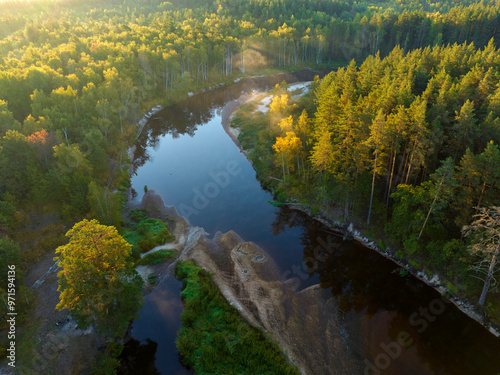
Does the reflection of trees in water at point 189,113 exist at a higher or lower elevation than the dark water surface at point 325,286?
higher

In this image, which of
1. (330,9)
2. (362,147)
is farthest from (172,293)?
(330,9)

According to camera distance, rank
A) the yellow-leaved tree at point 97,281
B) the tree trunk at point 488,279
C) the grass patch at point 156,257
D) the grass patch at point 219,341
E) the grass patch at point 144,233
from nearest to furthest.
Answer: the yellow-leaved tree at point 97,281 → the grass patch at point 219,341 → the tree trunk at point 488,279 → the grass patch at point 156,257 → the grass patch at point 144,233

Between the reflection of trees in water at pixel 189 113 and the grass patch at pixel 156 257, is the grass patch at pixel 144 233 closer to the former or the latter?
the grass patch at pixel 156 257

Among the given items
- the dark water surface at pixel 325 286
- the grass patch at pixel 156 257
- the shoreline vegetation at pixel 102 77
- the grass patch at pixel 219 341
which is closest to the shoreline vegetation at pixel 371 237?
the dark water surface at pixel 325 286

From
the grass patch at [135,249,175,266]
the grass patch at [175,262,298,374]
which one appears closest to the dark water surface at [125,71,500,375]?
the grass patch at [175,262,298,374]

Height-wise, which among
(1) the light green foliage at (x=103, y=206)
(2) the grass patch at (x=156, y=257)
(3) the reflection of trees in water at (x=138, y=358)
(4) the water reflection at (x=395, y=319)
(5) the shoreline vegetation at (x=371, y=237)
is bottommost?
(3) the reflection of trees in water at (x=138, y=358)

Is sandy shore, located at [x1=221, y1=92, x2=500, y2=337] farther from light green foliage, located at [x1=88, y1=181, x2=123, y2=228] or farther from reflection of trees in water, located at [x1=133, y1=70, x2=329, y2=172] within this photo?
reflection of trees in water, located at [x1=133, y1=70, x2=329, y2=172]

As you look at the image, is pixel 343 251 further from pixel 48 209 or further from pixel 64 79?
pixel 64 79
